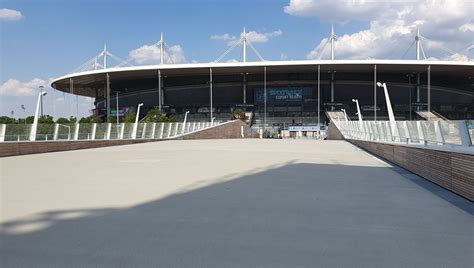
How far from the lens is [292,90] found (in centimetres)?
Result: 9038

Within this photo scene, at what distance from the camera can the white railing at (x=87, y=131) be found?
63.0ft

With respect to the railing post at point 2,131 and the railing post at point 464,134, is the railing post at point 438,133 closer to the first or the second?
the railing post at point 464,134

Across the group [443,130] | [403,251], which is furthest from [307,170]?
[403,251]

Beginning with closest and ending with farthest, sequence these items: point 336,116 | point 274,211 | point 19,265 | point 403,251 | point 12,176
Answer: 1. point 19,265
2. point 403,251
3. point 274,211
4. point 12,176
5. point 336,116

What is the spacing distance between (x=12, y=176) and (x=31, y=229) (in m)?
6.03

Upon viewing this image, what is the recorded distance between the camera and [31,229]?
530cm

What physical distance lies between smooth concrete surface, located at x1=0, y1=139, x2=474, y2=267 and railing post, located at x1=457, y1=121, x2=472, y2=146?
1.00m

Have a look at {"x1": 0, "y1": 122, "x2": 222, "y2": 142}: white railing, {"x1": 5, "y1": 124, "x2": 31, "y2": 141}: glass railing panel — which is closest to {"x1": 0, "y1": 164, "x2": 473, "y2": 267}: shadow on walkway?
{"x1": 5, "y1": 124, "x2": 31, "y2": 141}: glass railing panel

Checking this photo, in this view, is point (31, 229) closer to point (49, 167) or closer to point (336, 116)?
point (49, 167)

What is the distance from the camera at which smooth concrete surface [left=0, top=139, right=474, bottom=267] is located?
14.1 ft

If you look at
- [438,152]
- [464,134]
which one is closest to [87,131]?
[438,152]

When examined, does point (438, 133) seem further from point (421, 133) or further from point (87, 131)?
point (87, 131)

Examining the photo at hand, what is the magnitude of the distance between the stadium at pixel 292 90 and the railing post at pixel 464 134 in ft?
242

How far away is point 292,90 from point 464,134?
82.8 m
